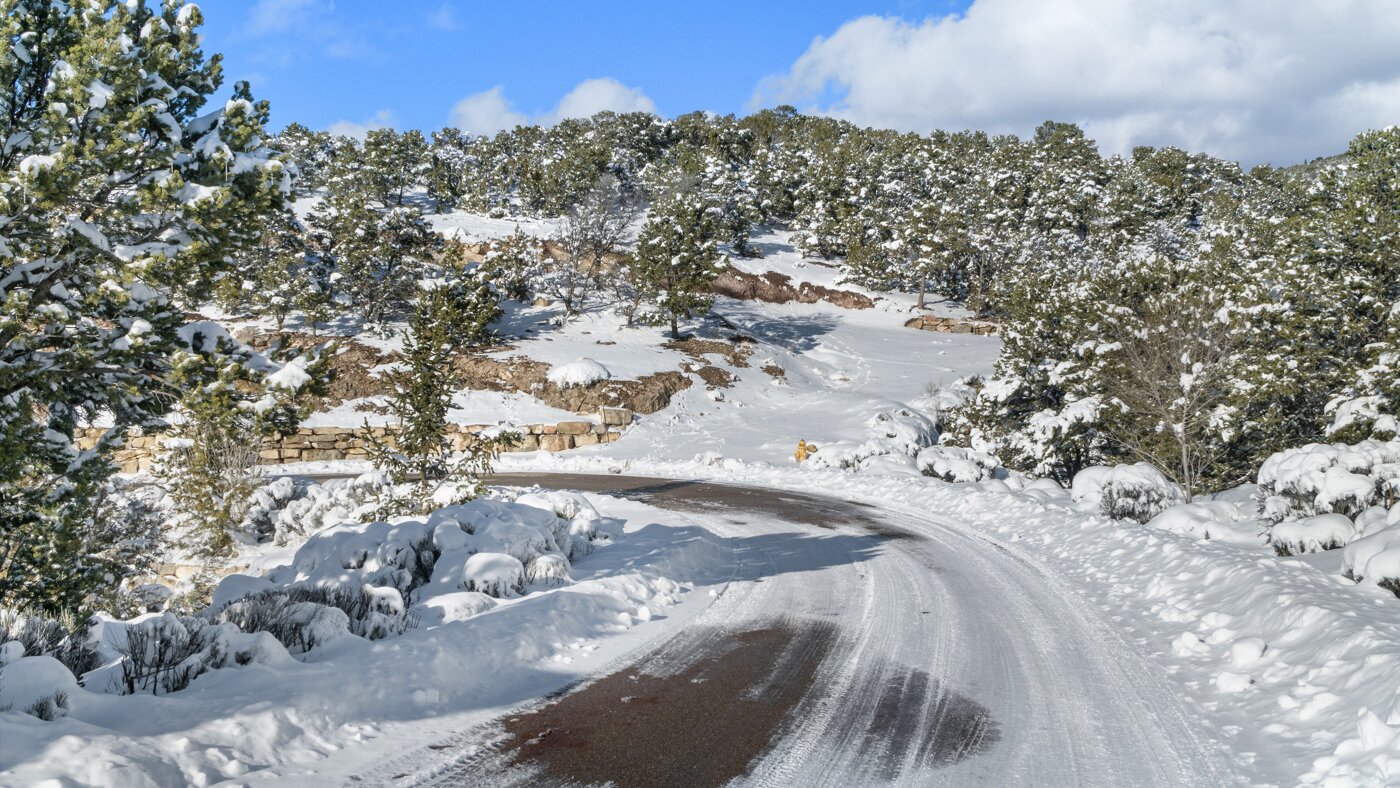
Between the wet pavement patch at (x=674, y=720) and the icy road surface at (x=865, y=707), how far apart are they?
0.02 metres

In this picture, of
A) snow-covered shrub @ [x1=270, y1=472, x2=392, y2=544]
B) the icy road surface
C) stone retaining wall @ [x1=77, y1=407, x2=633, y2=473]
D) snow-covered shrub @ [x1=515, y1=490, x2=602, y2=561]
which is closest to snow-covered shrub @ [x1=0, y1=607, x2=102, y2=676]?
the icy road surface

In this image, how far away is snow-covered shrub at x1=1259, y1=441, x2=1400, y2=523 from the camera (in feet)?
34.8

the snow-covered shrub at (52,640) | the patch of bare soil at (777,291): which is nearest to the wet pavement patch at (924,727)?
the snow-covered shrub at (52,640)

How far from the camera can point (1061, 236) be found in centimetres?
6138

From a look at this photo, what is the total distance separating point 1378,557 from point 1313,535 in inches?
85.9

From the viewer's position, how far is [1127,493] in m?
14.7

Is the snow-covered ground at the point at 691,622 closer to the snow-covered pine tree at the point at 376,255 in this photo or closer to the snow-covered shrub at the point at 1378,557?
the snow-covered shrub at the point at 1378,557

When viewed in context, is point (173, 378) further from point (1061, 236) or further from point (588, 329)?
point (1061, 236)

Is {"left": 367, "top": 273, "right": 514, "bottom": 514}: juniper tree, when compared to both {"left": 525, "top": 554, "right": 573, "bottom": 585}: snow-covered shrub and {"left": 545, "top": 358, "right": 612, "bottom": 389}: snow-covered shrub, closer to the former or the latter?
{"left": 525, "top": 554, "right": 573, "bottom": 585}: snow-covered shrub

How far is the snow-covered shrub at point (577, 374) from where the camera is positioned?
34.9 metres

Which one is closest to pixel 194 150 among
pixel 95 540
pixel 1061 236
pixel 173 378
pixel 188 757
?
pixel 173 378

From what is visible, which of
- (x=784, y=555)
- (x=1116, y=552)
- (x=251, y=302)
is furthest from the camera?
(x=251, y=302)

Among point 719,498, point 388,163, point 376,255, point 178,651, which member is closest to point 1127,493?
point 719,498

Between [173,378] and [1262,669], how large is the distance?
401 inches
